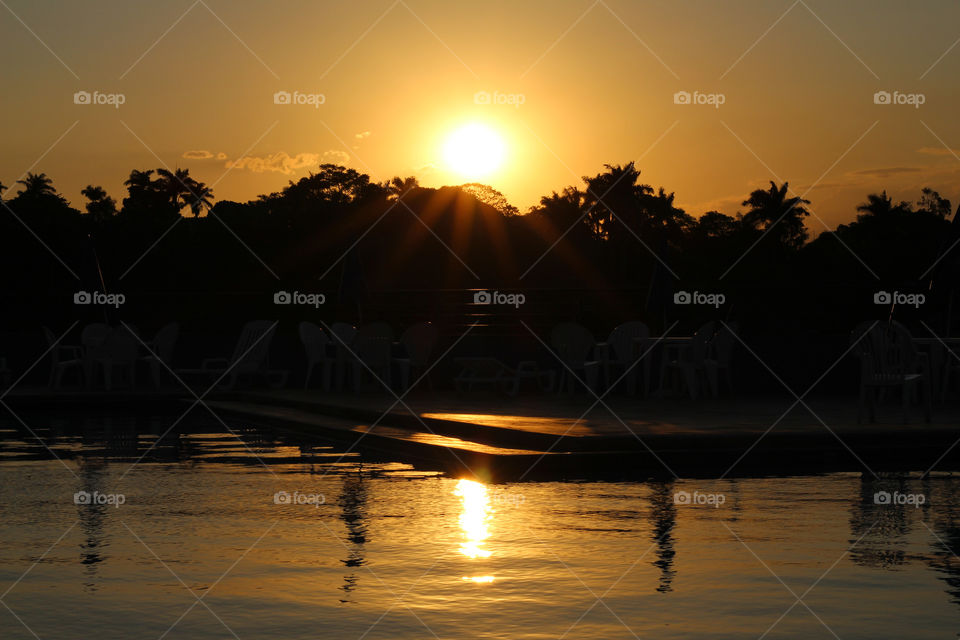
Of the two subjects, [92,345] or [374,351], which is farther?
[92,345]

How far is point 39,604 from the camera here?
5.10m

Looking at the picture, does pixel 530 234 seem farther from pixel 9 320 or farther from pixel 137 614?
pixel 137 614

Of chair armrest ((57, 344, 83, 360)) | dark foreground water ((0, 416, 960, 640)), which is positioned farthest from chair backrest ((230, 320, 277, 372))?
dark foreground water ((0, 416, 960, 640))

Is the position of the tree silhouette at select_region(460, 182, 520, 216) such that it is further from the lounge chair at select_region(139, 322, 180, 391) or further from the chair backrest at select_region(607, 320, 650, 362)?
the chair backrest at select_region(607, 320, 650, 362)

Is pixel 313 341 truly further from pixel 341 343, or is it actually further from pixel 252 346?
pixel 252 346

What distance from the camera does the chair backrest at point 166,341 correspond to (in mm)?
20547

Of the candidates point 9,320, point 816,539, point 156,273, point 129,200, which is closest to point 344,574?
point 816,539

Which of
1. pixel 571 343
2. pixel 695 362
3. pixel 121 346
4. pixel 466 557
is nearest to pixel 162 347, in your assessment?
pixel 121 346

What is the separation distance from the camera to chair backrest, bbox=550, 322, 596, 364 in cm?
1761

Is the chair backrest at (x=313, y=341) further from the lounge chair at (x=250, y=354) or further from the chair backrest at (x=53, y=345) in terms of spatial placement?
the chair backrest at (x=53, y=345)

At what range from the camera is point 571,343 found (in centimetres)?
1764

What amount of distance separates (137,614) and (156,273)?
177 feet

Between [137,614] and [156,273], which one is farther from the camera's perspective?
[156,273]

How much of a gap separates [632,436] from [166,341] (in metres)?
11.7
